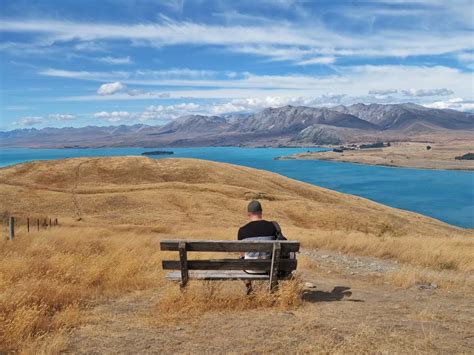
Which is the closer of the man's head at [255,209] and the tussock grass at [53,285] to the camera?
the tussock grass at [53,285]

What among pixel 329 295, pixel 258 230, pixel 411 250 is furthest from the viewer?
pixel 411 250

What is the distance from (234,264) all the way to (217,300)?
773 mm

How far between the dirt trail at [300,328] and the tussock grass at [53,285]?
0.51 meters

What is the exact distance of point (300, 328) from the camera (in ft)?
23.2

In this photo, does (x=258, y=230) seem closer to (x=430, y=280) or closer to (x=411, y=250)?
(x=430, y=280)

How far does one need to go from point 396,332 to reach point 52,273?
23.7ft

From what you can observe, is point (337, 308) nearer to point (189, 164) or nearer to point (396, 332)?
point (396, 332)

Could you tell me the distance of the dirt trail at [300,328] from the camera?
251 inches

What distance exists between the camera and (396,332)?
679cm

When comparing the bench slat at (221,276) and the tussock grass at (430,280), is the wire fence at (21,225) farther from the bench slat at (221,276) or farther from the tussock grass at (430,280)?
the tussock grass at (430,280)

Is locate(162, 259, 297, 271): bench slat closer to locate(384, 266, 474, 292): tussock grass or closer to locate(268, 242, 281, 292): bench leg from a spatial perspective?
locate(268, 242, 281, 292): bench leg

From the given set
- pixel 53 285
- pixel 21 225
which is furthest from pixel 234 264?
pixel 21 225

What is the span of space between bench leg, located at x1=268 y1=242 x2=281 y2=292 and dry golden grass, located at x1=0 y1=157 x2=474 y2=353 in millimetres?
337

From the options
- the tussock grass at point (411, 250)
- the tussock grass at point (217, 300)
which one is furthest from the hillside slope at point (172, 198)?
the tussock grass at point (217, 300)
